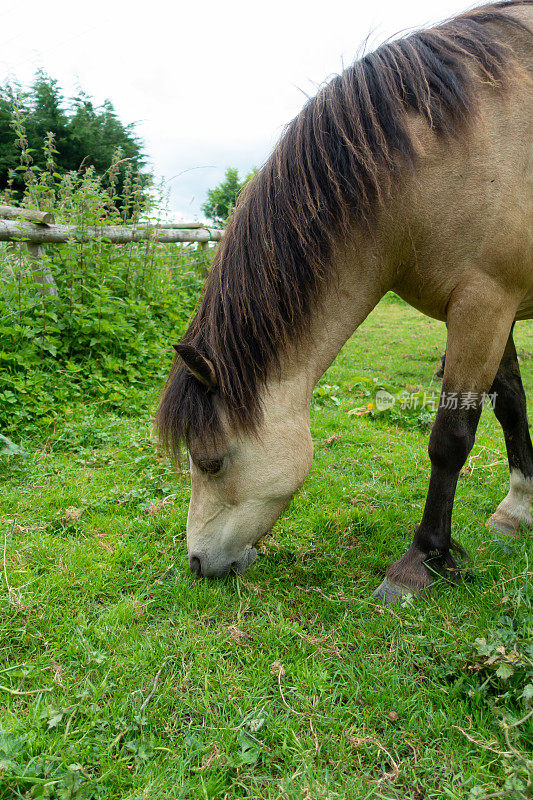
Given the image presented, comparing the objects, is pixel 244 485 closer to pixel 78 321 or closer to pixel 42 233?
pixel 78 321

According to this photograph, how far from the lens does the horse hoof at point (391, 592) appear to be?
84.2 inches

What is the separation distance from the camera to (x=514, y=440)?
2.92 m

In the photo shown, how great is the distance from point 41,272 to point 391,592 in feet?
13.5

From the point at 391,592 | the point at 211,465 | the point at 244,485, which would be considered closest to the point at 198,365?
the point at 211,465

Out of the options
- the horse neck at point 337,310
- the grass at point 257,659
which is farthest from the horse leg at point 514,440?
the horse neck at point 337,310

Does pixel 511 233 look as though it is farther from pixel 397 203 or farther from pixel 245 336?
pixel 245 336

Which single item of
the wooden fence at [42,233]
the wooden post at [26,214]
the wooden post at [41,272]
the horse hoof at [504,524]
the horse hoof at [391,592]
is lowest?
the horse hoof at [504,524]

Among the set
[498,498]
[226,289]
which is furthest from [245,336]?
[498,498]

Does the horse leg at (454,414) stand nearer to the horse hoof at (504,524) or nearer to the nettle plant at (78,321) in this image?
the horse hoof at (504,524)

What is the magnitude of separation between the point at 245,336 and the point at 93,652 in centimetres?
134

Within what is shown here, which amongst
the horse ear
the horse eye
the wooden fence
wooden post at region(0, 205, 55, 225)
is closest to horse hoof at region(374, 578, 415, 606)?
the horse eye

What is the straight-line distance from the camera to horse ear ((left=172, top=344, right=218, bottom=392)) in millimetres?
1897

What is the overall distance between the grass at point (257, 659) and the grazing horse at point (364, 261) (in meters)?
0.28

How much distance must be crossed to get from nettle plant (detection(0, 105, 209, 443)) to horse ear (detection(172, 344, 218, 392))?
2.39m
